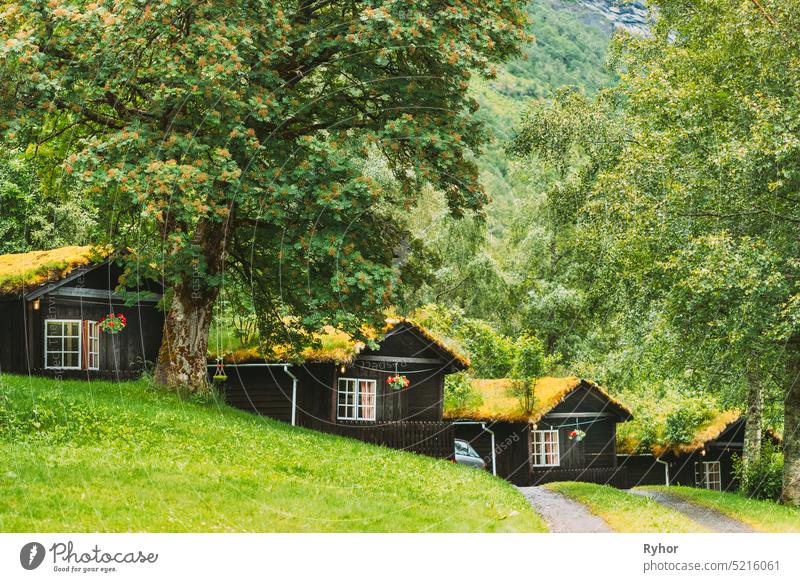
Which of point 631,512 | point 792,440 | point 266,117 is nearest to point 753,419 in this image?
point 792,440

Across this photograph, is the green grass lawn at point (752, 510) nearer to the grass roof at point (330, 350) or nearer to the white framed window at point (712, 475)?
the white framed window at point (712, 475)

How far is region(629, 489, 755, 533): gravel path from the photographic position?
12018 millimetres

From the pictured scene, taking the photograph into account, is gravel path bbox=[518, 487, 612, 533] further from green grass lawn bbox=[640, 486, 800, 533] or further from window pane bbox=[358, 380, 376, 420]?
window pane bbox=[358, 380, 376, 420]

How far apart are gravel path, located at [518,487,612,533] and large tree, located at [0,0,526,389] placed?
4.48 m

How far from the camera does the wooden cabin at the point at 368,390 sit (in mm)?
21828

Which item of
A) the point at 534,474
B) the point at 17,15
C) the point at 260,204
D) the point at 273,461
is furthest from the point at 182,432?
the point at 534,474

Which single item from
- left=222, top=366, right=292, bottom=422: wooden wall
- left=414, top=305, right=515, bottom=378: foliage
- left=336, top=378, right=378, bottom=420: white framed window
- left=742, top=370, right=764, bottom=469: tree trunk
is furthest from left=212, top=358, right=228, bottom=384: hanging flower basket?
left=742, top=370, right=764, bottom=469: tree trunk

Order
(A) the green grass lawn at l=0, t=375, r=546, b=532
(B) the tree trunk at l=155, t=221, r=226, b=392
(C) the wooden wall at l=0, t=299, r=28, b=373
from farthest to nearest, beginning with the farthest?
(C) the wooden wall at l=0, t=299, r=28, b=373 → (B) the tree trunk at l=155, t=221, r=226, b=392 → (A) the green grass lawn at l=0, t=375, r=546, b=532

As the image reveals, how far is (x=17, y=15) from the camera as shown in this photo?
1422 centimetres

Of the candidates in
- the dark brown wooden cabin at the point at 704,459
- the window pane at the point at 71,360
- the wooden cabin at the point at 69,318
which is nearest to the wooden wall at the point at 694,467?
the dark brown wooden cabin at the point at 704,459

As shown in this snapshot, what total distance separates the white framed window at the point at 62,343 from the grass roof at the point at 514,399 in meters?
9.93

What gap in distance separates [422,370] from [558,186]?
593 centimetres
